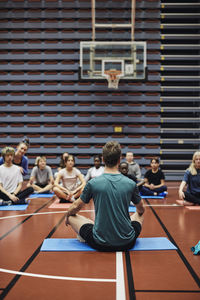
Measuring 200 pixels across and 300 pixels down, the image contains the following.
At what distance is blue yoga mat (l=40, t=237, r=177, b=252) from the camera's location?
3074mm

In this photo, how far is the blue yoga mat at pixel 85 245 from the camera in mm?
3074

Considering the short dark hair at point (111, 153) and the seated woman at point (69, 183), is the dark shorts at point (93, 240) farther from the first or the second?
the seated woman at point (69, 183)

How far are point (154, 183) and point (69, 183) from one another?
7.60 ft

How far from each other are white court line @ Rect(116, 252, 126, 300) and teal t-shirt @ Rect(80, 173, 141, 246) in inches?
6.1

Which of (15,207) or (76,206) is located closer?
(76,206)

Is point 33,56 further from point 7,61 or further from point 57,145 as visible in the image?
point 57,145

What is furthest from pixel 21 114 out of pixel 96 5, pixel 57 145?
pixel 96 5

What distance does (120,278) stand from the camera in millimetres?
2342

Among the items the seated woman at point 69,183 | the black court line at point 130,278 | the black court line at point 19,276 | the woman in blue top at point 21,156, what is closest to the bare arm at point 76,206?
the black court line at point 19,276

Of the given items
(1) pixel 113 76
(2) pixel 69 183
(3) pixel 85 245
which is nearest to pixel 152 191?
(2) pixel 69 183

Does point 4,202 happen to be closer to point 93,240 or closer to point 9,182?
point 9,182

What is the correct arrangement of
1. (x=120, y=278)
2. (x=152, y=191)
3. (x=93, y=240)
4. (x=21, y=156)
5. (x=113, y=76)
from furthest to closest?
1. (x=113, y=76)
2. (x=152, y=191)
3. (x=21, y=156)
4. (x=93, y=240)
5. (x=120, y=278)

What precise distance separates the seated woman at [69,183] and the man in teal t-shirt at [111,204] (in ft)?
9.25

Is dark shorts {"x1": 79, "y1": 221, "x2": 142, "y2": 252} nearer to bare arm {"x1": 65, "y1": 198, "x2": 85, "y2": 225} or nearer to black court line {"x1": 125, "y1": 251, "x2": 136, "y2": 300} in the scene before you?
black court line {"x1": 125, "y1": 251, "x2": 136, "y2": 300}
